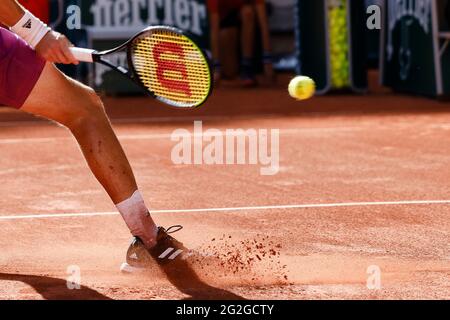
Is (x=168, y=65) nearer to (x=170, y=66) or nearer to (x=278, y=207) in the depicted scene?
(x=170, y=66)

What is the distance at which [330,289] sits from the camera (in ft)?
12.6

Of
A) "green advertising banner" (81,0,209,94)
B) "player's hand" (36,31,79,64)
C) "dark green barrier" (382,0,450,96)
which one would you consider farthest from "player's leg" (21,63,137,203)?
"green advertising banner" (81,0,209,94)

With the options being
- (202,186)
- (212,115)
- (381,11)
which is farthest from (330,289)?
(381,11)

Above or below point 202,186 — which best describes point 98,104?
above

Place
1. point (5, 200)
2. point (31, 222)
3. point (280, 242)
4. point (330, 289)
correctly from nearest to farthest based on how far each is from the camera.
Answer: point (330, 289), point (280, 242), point (31, 222), point (5, 200)

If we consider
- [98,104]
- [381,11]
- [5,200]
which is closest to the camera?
[98,104]

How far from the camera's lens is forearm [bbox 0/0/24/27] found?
400cm

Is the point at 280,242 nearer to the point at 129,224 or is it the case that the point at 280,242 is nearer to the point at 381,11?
the point at 129,224

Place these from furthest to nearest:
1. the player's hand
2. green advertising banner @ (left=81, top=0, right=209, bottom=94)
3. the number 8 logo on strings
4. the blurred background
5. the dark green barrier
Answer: green advertising banner @ (left=81, top=0, right=209, bottom=94) → the blurred background → the dark green barrier → the number 8 logo on strings → the player's hand

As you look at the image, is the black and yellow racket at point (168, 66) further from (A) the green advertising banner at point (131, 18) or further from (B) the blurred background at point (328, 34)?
(A) the green advertising banner at point (131, 18)

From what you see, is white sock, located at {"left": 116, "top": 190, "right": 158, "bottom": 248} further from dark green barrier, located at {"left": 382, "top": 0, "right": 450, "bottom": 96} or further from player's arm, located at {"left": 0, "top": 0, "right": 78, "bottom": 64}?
dark green barrier, located at {"left": 382, "top": 0, "right": 450, "bottom": 96}

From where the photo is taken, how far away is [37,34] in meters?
3.97

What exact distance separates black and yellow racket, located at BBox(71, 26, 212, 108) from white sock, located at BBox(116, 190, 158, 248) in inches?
15.5
